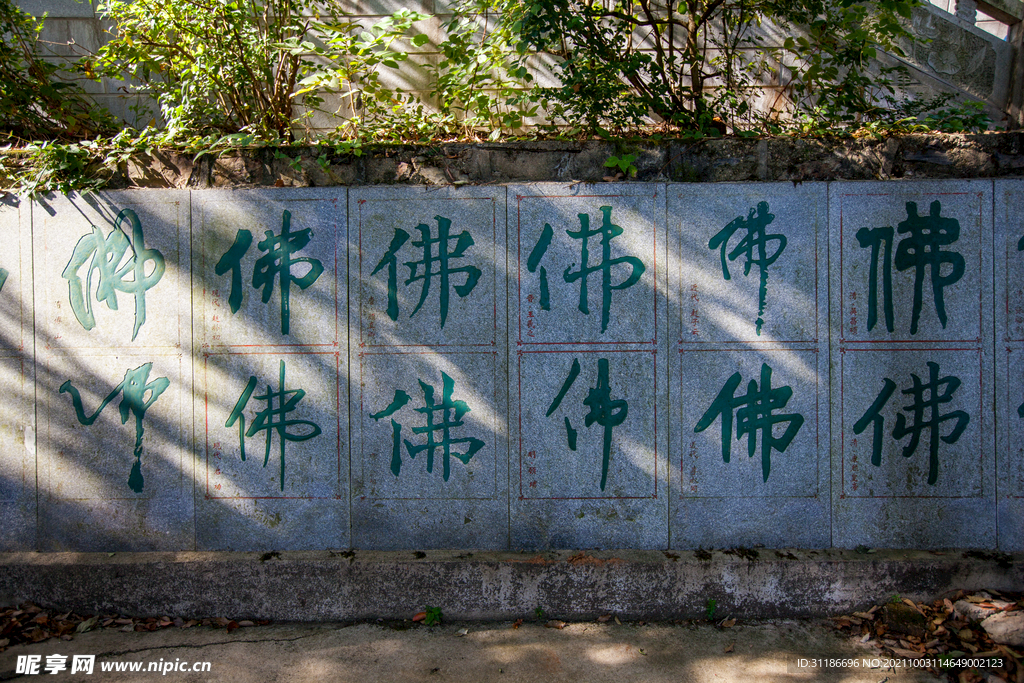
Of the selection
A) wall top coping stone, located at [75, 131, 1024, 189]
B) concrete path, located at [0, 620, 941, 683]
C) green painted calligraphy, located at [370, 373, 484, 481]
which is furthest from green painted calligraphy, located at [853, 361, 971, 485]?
green painted calligraphy, located at [370, 373, 484, 481]

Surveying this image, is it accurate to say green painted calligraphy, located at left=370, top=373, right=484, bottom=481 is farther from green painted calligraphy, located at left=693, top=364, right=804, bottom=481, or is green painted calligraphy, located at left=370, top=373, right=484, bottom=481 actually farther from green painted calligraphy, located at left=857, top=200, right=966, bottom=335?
green painted calligraphy, located at left=857, top=200, right=966, bottom=335

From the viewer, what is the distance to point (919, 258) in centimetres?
347

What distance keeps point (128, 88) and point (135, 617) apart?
3908 mm

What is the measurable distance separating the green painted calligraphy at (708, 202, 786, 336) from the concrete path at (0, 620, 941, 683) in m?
1.81

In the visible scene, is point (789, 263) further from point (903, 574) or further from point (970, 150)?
point (903, 574)

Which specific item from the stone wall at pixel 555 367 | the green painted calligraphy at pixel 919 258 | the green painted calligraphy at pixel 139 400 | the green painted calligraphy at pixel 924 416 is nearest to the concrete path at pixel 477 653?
the stone wall at pixel 555 367

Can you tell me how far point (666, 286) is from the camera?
3498 millimetres

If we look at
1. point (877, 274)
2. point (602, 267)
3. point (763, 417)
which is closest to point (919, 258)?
point (877, 274)

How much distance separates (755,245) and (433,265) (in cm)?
198

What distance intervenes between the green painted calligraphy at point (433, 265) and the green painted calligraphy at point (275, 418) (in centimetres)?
82

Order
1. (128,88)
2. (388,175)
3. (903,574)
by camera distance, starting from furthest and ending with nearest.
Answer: (128,88)
(388,175)
(903,574)

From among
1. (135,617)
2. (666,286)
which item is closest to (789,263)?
(666,286)

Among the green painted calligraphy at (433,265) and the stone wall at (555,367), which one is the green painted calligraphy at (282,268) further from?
the green painted calligraphy at (433,265)

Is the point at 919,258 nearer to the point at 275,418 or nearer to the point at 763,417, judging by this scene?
the point at 763,417
